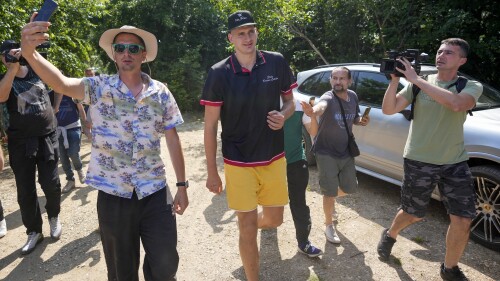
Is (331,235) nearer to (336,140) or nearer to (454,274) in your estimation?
(336,140)

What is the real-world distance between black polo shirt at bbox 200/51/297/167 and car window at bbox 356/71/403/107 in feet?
8.06

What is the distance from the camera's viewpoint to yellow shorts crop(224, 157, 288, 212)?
2.79 m

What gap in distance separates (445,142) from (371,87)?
2115mm

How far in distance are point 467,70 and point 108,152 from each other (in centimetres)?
716

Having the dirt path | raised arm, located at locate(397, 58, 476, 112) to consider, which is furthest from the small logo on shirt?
the dirt path

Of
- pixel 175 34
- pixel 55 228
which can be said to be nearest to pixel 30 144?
pixel 55 228

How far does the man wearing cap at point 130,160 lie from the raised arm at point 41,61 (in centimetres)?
5

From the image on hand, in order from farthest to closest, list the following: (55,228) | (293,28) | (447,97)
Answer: (293,28) < (55,228) < (447,97)

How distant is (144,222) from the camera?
8.20 feet

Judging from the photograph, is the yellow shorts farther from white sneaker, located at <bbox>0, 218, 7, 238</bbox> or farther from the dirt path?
white sneaker, located at <bbox>0, 218, 7, 238</bbox>

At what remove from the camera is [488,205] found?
3631 millimetres

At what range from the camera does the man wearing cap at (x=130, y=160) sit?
7.79 ft

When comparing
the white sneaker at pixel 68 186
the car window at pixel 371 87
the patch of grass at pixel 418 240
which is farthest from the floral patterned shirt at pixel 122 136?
the white sneaker at pixel 68 186

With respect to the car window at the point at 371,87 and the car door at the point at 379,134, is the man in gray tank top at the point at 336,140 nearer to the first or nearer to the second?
the car door at the point at 379,134
